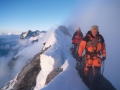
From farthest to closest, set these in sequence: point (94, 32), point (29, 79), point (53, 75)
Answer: point (29, 79), point (53, 75), point (94, 32)

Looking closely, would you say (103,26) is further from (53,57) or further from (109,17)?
(53,57)

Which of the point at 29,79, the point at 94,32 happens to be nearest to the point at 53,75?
the point at 94,32

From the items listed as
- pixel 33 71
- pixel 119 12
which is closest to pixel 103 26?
pixel 119 12

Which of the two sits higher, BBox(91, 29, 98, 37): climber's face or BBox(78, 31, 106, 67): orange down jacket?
BBox(91, 29, 98, 37): climber's face

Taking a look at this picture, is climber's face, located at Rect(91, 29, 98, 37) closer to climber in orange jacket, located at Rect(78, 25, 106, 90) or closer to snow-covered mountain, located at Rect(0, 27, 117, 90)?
climber in orange jacket, located at Rect(78, 25, 106, 90)

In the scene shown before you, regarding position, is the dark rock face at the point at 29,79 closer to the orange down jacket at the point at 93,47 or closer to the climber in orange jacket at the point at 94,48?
the climber in orange jacket at the point at 94,48

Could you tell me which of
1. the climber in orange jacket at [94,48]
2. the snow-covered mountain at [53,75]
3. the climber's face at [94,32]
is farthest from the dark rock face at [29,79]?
the climber's face at [94,32]

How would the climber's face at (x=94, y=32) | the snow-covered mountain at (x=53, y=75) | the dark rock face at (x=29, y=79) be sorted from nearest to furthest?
1. the snow-covered mountain at (x=53, y=75)
2. the climber's face at (x=94, y=32)
3. the dark rock face at (x=29, y=79)

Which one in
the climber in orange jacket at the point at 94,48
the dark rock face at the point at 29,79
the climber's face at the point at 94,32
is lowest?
the climber in orange jacket at the point at 94,48

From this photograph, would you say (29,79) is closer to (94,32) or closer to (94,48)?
(94,48)

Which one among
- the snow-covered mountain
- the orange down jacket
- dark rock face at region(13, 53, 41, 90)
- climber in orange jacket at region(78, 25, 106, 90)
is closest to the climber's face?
climber in orange jacket at region(78, 25, 106, 90)

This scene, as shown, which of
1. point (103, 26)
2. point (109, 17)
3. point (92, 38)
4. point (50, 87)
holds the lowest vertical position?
point (50, 87)
